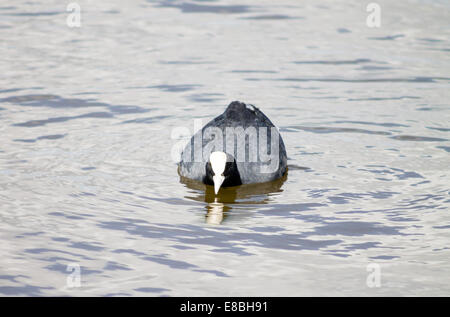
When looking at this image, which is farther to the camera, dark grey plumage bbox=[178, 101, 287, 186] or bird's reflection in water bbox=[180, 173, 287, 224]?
dark grey plumage bbox=[178, 101, 287, 186]

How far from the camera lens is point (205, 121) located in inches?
376

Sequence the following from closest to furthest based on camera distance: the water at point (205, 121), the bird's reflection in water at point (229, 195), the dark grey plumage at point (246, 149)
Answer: the water at point (205, 121)
the bird's reflection in water at point (229, 195)
the dark grey plumage at point (246, 149)

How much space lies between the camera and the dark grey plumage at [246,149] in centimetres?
732

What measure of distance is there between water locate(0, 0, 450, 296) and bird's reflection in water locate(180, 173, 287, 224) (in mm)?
27

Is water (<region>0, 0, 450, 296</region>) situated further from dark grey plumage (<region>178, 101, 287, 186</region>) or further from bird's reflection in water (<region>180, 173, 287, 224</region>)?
dark grey plumage (<region>178, 101, 287, 186</region>)

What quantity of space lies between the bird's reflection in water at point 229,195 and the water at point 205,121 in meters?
0.03

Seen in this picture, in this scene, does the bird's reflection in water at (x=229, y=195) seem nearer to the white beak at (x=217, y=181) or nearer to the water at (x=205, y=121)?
the water at (x=205, y=121)

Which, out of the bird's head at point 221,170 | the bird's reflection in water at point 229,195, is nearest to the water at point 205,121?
the bird's reflection in water at point 229,195

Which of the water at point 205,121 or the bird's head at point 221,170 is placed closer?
the water at point 205,121

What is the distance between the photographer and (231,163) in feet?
23.2

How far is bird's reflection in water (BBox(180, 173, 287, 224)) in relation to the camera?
268 inches

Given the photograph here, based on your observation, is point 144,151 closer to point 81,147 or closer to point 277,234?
point 81,147

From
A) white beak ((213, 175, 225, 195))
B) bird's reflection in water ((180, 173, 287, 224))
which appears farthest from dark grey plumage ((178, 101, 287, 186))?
white beak ((213, 175, 225, 195))

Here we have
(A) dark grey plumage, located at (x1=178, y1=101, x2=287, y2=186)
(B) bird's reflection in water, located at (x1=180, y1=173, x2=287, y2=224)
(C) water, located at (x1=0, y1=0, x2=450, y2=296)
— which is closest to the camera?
(C) water, located at (x1=0, y1=0, x2=450, y2=296)
